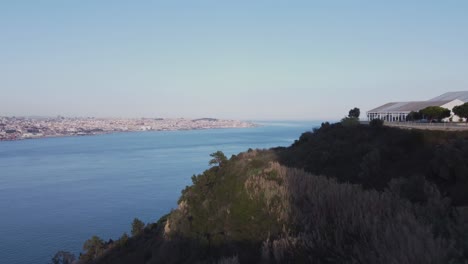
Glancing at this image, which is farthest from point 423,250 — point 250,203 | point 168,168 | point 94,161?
point 94,161

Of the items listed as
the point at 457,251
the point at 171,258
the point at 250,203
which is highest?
the point at 457,251

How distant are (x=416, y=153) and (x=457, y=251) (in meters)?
14.8

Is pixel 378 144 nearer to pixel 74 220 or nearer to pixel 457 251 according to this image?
pixel 457 251

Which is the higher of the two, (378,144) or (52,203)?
(378,144)

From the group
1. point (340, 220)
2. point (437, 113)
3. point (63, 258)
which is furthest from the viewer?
point (437, 113)

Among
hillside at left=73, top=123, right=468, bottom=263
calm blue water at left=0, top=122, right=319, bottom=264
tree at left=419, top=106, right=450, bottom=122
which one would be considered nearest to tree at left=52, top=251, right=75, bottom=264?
calm blue water at left=0, top=122, right=319, bottom=264

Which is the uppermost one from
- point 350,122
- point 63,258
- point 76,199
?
point 350,122

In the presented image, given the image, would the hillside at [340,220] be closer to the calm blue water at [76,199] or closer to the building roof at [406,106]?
the calm blue water at [76,199]

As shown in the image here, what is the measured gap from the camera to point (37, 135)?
583 ft

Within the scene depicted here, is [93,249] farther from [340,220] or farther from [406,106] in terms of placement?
[406,106]

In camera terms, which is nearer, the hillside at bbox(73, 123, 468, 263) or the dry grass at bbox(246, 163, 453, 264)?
the dry grass at bbox(246, 163, 453, 264)

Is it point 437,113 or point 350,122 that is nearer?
point 350,122

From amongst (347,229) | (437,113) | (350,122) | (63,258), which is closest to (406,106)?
(437,113)

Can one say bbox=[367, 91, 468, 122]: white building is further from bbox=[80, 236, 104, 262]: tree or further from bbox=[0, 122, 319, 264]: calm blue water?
bbox=[80, 236, 104, 262]: tree
